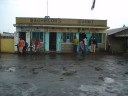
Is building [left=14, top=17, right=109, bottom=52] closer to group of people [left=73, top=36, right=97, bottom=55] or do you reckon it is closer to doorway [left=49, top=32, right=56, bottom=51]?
doorway [left=49, top=32, right=56, bottom=51]

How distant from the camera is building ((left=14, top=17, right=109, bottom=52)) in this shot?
92.3 feet

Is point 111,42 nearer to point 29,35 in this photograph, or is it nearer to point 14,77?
point 29,35

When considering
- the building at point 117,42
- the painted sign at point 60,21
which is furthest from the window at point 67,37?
the building at point 117,42

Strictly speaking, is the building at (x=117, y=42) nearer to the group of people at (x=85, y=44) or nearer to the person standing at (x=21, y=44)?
the group of people at (x=85, y=44)

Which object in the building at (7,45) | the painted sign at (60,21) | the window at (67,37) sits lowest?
the building at (7,45)

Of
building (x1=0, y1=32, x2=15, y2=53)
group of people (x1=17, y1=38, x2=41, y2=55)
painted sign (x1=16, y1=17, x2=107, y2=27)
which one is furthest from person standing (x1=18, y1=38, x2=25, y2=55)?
painted sign (x1=16, y1=17, x2=107, y2=27)

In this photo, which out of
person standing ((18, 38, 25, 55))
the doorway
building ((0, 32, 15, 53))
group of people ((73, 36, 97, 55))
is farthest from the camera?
the doorway

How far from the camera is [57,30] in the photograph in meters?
28.5

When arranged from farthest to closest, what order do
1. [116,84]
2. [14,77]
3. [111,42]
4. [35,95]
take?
[111,42]
[14,77]
[116,84]
[35,95]

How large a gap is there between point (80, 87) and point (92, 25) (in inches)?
762

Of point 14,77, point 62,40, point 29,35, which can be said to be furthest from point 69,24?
point 14,77

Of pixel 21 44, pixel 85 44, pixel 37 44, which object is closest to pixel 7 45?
pixel 21 44

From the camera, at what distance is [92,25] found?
29.0 meters

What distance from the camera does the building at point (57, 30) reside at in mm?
28125
